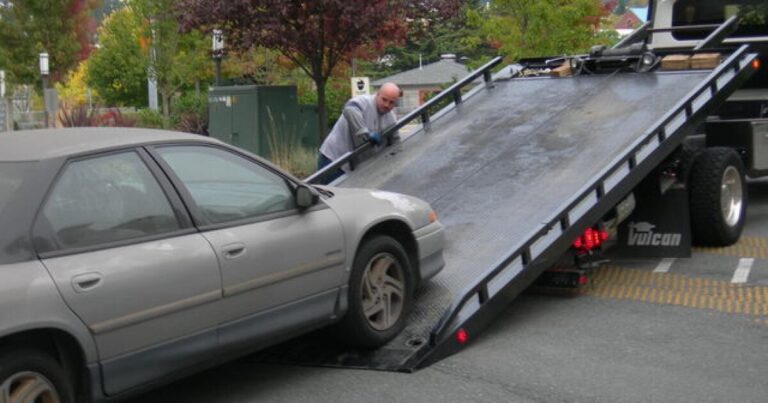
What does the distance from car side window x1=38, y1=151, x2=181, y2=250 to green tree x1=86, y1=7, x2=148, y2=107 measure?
93.2 ft

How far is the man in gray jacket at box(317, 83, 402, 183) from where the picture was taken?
9266mm

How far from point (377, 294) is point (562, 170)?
2433mm

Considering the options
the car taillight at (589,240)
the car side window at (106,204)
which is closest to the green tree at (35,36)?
the car taillight at (589,240)

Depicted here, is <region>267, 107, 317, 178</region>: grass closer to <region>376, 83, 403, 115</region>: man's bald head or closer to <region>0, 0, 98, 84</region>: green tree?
<region>376, 83, 403, 115</region>: man's bald head

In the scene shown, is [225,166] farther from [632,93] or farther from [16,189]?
[632,93]

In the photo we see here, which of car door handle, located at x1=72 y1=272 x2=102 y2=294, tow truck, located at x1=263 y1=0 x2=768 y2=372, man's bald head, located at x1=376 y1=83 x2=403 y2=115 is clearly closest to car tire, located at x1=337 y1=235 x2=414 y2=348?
tow truck, located at x1=263 y1=0 x2=768 y2=372

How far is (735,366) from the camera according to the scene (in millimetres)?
5930

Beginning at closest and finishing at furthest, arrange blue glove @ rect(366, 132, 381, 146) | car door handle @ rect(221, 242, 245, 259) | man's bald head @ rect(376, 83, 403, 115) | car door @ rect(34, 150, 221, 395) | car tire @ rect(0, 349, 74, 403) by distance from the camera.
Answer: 1. car tire @ rect(0, 349, 74, 403)
2. car door @ rect(34, 150, 221, 395)
3. car door handle @ rect(221, 242, 245, 259)
4. blue glove @ rect(366, 132, 381, 146)
5. man's bald head @ rect(376, 83, 403, 115)

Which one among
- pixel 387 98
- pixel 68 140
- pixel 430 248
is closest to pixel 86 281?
pixel 68 140

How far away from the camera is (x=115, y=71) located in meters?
41.3

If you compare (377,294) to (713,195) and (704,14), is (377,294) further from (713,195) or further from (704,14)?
(704,14)

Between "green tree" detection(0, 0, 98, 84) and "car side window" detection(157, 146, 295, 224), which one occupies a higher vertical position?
"green tree" detection(0, 0, 98, 84)

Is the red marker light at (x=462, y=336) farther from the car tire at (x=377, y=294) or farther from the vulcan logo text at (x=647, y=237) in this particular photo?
the vulcan logo text at (x=647, y=237)

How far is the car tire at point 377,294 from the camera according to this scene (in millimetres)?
6055
